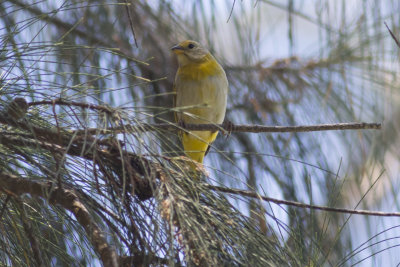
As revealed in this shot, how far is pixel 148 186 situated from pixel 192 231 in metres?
0.19

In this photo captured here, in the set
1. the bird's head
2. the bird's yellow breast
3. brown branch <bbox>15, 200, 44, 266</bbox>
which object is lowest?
brown branch <bbox>15, 200, 44, 266</bbox>

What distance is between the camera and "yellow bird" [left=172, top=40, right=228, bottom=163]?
3404 mm

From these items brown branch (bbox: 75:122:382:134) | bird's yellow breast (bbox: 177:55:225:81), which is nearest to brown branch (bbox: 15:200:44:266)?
brown branch (bbox: 75:122:382:134)

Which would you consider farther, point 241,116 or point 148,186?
point 241,116

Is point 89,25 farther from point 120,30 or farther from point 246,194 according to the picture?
point 246,194

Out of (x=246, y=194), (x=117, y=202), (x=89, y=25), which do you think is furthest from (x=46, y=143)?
(x=89, y=25)

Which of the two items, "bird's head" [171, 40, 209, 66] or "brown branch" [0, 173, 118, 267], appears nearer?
"brown branch" [0, 173, 118, 267]

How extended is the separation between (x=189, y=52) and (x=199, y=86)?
0.30 meters

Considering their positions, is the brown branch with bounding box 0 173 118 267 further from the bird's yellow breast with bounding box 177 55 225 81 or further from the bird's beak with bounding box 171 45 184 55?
the bird's yellow breast with bounding box 177 55 225 81

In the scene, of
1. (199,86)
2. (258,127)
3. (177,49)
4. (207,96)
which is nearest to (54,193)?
(258,127)

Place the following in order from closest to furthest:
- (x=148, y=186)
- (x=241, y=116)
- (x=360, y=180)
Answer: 1. (x=148, y=186)
2. (x=360, y=180)
3. (x=241, y=116)

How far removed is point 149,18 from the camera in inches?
125

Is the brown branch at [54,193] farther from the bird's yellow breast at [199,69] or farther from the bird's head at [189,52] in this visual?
the bird's yellow breast at [199,69]

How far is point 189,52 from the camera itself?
3449 mm
